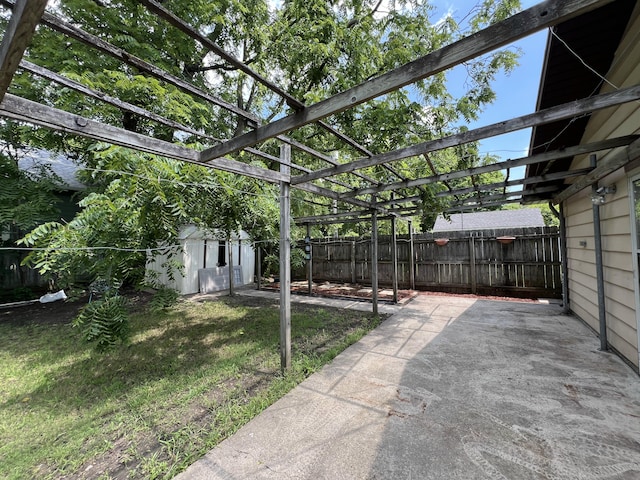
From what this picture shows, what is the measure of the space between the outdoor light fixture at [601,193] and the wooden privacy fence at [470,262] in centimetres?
397

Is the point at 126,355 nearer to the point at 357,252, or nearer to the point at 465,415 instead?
the point at 465,415

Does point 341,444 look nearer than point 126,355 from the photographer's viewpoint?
Yes

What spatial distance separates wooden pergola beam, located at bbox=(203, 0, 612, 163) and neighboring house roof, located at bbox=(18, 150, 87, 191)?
A: 9.22 m

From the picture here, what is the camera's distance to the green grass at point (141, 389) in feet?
6.30

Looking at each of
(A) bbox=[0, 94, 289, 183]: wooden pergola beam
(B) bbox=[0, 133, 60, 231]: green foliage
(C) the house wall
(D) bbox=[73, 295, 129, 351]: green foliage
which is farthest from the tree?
(C) the house wall

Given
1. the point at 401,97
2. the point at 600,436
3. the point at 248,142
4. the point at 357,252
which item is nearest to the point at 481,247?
the point at 357,252

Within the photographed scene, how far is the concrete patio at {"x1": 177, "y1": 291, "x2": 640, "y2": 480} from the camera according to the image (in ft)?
5.71

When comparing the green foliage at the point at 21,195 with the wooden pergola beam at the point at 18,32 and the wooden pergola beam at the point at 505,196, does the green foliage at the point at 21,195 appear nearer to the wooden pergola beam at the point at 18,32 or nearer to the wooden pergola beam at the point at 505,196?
the wooden pergola beam at the point at 18,32

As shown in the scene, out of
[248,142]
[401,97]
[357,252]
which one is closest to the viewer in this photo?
[248,142]

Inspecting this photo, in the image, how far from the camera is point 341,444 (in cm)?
195

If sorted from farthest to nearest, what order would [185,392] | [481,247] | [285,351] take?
[481,247]
[285,351]
[185,392]

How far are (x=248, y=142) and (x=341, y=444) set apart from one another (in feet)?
8.00

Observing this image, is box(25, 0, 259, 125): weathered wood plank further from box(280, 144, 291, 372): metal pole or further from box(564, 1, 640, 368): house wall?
box(564, 1, 640, 368): house wall

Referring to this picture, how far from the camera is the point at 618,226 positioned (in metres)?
3.12
